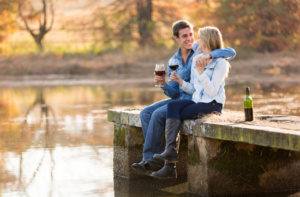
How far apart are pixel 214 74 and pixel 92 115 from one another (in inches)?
249

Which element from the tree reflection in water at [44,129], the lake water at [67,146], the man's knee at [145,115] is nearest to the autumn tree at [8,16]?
the tree reflection in water at [44,129]

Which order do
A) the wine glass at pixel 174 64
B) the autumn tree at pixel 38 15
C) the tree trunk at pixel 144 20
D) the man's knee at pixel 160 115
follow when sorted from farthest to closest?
the autumn tree at pixel 38 15, the tree trunk at pixel 144 20, the wine glass at pixel 174 64, the man's knee at pixel 160 115

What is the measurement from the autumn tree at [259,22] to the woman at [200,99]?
28777mm

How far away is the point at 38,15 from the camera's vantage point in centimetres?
3647

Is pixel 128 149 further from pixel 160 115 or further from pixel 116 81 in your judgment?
pixel 116 81

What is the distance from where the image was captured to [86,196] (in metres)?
4.80

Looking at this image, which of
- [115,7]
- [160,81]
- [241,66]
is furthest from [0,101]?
[115,7]

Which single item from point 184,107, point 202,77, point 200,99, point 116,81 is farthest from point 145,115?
point 116,81

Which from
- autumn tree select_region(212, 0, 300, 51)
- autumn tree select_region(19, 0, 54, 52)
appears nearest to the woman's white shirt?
autumn tree select_region(212, 0, 300, 51)

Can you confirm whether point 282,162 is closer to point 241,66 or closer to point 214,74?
point 214,74

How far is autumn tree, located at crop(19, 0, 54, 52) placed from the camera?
36.1 meters

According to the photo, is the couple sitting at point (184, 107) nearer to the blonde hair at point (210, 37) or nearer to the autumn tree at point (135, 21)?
the blonde hair at point (210, 37)

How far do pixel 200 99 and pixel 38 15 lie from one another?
109 feet

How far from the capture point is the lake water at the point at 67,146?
5133 mm
